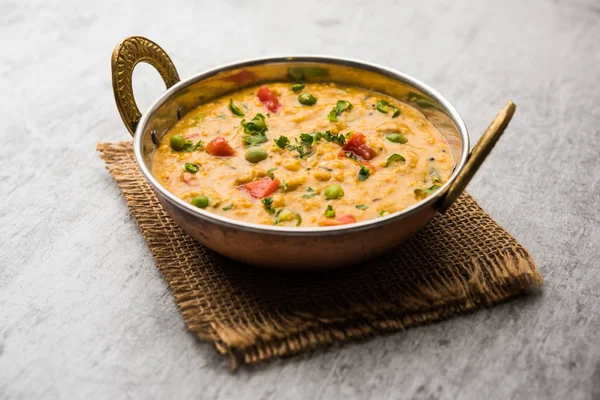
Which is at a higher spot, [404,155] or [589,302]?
[404,155]

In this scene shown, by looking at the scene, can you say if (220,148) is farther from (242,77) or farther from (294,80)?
(294,80)

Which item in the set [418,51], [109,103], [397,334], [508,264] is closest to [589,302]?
[508,264]

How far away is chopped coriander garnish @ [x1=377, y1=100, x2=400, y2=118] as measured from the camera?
4.04 meters

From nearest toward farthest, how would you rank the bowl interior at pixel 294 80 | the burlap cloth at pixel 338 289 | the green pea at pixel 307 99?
the burlap cloth at pixel 338 289
the bowl interior at pixel 294 80
the green pea at pixel 307 99

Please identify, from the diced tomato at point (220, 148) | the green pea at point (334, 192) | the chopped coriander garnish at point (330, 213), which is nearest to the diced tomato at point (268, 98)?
the diced tomato at point (220, 148)

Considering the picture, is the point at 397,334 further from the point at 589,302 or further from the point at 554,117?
the point at 554,117

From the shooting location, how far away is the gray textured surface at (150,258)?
2.95 meters

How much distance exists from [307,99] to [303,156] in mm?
595

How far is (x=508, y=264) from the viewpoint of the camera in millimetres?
3371

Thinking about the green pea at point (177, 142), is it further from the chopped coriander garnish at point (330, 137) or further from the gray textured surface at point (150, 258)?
the chopped coriander garnish at point (330, 137)

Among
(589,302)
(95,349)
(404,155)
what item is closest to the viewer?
(95,349)

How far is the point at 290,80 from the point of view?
14.3ft

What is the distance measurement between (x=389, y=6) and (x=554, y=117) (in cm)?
229

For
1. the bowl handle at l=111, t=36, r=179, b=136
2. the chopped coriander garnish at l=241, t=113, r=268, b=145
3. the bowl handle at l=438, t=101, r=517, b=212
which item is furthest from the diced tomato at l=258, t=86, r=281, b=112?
the bowl handle at l=438, t=101, r=517, b=212
